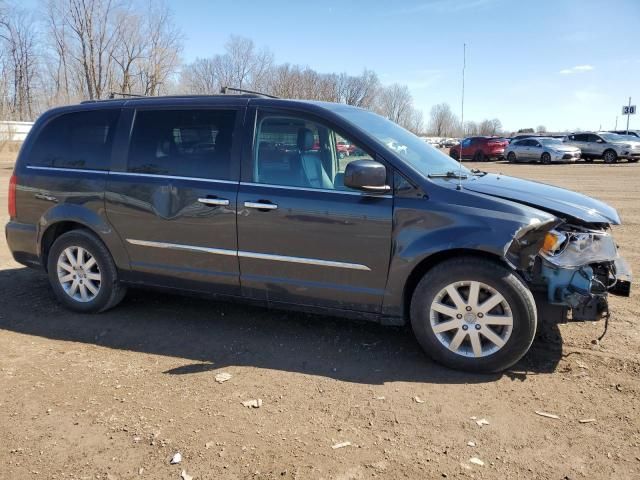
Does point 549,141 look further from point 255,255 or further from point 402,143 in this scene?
point 255,255

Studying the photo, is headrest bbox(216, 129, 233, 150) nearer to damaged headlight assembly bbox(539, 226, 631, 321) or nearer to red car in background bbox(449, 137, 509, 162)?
damaged headlight assembly bbox(539, 226, 631, 321)

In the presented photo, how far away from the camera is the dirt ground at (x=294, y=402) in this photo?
107 inches

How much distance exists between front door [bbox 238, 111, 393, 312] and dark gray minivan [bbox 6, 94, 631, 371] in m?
0.01

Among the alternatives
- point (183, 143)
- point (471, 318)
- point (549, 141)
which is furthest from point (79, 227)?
point (549, 141)

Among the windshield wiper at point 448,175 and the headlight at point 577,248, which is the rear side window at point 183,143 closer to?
the windshield wiper at point 448,175

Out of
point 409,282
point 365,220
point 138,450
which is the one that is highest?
point 365,220

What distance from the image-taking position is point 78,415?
3168 millimetres

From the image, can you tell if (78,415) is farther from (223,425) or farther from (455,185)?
(455,185)

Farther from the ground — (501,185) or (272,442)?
(501,185)

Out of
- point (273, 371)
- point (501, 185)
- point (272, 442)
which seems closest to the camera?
point (272, 442)

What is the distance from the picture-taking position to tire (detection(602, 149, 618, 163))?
2809 centimetres

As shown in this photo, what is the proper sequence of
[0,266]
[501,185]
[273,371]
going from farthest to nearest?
1. [0,266]
2. [501,185]
3. [273,371]

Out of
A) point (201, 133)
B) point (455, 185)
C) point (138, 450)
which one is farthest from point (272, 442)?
point (201, 133)

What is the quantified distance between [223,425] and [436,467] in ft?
4.10
